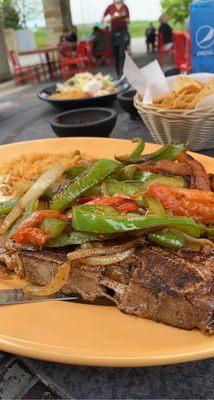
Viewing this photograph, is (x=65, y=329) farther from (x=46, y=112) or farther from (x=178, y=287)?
(x=46, y=112)

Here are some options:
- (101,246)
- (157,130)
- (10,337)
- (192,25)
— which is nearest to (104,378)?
(10,337)

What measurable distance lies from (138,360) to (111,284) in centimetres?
29

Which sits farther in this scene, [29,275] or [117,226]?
[29,275]

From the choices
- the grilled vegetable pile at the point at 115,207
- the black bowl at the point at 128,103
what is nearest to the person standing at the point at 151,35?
the black bowl at the point at 128,103

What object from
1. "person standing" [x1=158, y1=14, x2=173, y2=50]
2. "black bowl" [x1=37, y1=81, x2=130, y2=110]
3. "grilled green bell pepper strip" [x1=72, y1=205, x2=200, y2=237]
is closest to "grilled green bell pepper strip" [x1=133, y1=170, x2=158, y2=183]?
"grilled green bell pepper strip" [x1=72, y1=205, x2=200, y2=237]

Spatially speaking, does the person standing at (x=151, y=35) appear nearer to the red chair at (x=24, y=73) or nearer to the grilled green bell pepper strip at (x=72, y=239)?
the red chair at (x=24, y=73)

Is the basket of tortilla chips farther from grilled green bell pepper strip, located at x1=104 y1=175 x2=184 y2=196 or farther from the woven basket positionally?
grilled green bell pepper strip, located at x1=104 y1=175 x2=184 y2=196

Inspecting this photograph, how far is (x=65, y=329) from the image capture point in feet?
3.34

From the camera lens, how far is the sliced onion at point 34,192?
1.42 metres

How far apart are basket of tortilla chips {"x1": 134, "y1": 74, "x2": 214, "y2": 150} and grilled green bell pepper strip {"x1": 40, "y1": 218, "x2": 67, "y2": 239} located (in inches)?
44.2

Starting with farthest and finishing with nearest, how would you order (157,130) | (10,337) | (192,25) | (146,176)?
(192,25), (157,130), (146,176), (10,337)

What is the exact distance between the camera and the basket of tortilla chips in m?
2.01

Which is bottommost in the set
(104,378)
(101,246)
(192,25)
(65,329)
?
(104,378)

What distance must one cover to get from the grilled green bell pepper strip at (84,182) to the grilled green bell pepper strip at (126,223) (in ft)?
0.62
